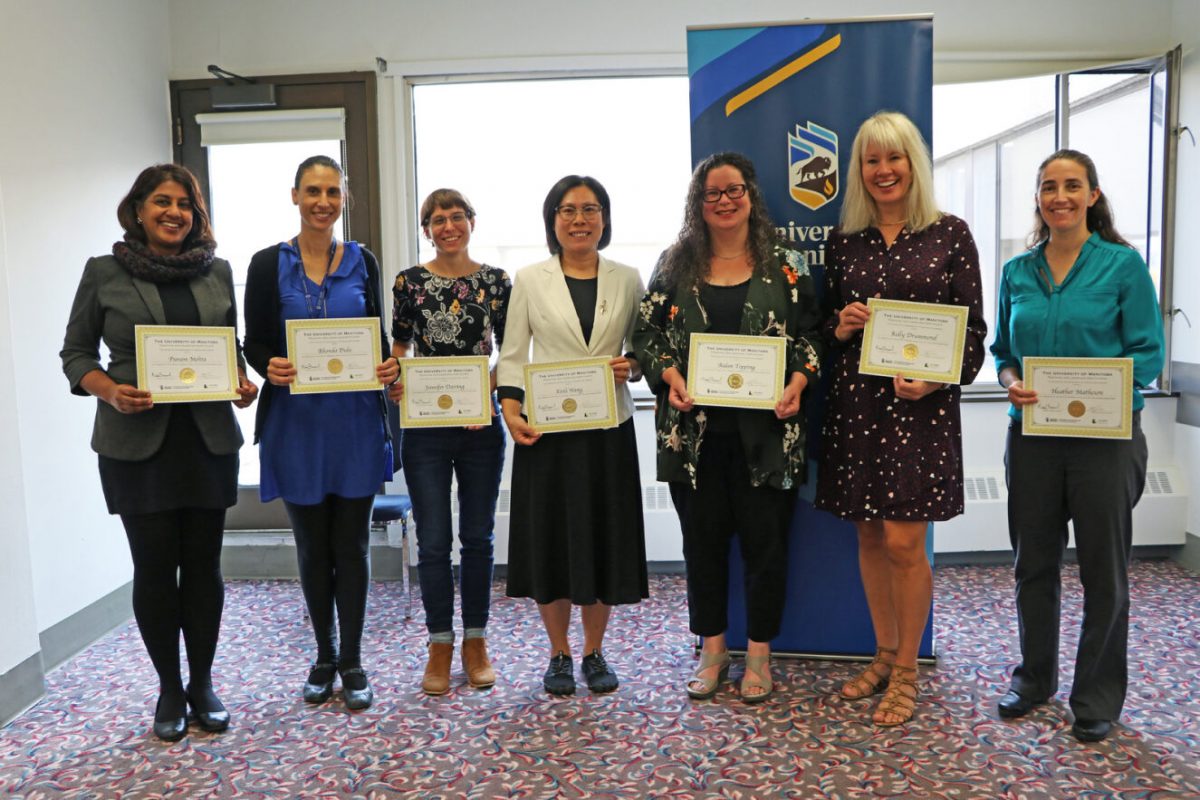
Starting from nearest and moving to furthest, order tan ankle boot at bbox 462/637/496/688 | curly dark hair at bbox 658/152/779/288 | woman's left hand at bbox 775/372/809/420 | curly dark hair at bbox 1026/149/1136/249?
curly dark hair at bbox 1026/149/1136/249, woman's left hand at bbox 775/372/809/420, curly dark hair at bbox 658/152/779/288, tan ankle boot at bbox 462/637/496/688

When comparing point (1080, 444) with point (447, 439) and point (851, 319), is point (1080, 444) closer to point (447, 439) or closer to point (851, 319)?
point (851, 319)

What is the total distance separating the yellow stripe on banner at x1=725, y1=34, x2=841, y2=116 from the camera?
115 inches

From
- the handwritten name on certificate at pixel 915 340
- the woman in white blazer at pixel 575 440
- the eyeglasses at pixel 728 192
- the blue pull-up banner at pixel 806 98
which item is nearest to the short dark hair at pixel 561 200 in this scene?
the woman in white blazer at pixel 575 440

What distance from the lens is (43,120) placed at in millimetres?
3430

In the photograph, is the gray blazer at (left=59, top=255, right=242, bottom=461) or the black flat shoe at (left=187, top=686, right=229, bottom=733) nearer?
the gray blazer at (left=59, top=255, right=242, bottom=461)

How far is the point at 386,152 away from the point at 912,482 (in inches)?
121

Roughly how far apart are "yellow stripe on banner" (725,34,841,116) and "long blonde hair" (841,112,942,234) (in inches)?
16.7

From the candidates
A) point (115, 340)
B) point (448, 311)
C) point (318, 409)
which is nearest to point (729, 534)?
point (448, 311)

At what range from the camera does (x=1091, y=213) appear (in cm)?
255

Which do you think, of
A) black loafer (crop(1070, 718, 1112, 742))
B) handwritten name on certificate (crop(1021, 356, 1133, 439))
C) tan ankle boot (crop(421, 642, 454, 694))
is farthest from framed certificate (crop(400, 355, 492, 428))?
black loafer (crop(1070, 718, 1112, 742))

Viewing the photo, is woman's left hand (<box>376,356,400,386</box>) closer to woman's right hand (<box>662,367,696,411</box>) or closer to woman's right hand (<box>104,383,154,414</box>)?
woman's right hand (<box>104,383,154,414</box>)

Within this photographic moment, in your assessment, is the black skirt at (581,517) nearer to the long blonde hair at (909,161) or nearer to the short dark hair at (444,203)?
the short dark hair at (444,203)

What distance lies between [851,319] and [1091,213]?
0.76 metres

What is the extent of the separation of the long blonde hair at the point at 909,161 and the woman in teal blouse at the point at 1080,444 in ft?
1.02
